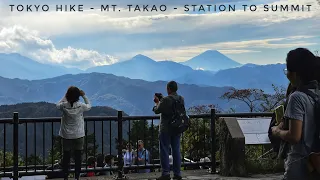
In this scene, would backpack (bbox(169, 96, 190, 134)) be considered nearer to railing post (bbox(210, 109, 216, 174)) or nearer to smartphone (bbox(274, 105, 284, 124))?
railing post (bbox(210, 109, 216, 174))

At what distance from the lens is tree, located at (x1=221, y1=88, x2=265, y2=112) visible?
3046 cm

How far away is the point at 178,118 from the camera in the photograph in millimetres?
8734

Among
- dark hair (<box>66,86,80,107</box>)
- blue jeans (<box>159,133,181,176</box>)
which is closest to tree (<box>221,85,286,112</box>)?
blue jeans (<box>159,133,181,176</box>)

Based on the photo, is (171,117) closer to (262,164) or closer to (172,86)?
(172,86)

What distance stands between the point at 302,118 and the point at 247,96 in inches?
1132

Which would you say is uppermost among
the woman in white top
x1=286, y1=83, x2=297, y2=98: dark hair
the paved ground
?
x1=286, y1=83, x2=297, y2=98: dark hair

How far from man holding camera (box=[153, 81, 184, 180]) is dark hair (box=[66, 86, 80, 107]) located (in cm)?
142

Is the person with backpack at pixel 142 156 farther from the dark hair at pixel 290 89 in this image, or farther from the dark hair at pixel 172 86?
the dark hair at pixel 290 89

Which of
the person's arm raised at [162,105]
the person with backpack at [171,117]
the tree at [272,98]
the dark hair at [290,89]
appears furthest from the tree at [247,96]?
the dark hair at [290,89]

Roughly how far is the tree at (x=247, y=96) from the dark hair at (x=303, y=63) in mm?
26381

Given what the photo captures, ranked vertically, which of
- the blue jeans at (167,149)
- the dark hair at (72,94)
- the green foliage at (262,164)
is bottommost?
the green foliage at (262,164)

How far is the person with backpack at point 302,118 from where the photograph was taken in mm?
3676

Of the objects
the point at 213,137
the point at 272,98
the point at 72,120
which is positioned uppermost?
the point at 272,98

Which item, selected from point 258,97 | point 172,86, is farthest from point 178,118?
point 258,97
